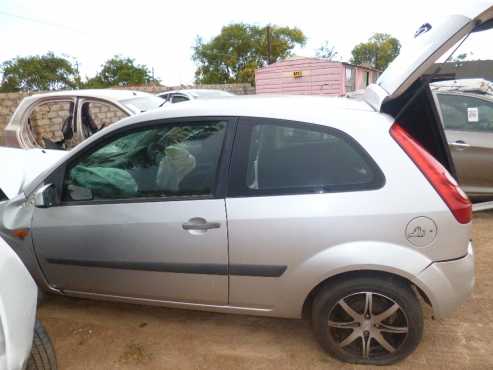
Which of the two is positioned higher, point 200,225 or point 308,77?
point 308,77

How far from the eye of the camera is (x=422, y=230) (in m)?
1.85

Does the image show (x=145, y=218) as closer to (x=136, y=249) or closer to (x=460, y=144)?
(x=136, y=249)

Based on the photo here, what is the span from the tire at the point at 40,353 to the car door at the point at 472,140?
A: 409 cm

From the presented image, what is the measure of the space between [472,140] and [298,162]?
9.80ft

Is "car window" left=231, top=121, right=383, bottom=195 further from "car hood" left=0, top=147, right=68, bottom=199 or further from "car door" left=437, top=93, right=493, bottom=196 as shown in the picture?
"car door" left=437, top=93, right=493, bottom=196

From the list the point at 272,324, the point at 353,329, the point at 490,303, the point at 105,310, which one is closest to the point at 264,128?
the point at 353,329

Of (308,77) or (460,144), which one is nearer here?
(460,144)

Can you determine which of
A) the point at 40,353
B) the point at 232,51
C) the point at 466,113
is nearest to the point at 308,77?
the point at 466,113

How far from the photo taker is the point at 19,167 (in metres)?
3.19

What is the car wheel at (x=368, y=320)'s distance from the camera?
1.98 metres

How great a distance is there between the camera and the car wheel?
6.49 ft

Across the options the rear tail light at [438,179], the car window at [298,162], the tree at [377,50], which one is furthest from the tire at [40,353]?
the tree at [377,50]

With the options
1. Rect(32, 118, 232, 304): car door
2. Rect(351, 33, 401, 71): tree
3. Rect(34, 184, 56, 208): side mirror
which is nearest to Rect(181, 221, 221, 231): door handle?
Rect(32, 118, 232, 304): car door

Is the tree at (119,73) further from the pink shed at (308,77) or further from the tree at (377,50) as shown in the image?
the tree at (377,50)
